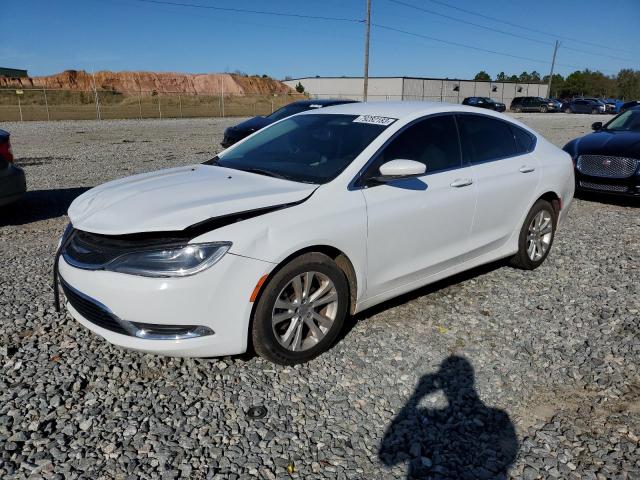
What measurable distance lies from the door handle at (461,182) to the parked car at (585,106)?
4758 cm

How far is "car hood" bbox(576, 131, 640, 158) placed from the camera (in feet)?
26.9

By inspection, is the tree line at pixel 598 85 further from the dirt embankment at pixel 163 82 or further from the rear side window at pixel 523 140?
the rear side window at pixel 523 140

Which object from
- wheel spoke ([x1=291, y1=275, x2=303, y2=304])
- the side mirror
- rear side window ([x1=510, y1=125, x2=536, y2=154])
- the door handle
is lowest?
wheel spoke ([x1=291, y1=275, x2=303, y2=304])

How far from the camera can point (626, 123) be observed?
950cm

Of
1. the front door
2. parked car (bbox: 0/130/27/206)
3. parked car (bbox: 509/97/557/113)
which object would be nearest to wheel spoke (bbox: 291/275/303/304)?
the front door

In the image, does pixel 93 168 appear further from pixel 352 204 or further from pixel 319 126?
pixel 352 204

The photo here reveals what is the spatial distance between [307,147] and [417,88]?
60.0 metres

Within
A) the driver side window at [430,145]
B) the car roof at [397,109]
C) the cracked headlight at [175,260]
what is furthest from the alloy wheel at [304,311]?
the car roof at [397,109]

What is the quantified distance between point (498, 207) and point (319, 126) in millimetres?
1706

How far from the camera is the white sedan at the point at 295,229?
2.88m

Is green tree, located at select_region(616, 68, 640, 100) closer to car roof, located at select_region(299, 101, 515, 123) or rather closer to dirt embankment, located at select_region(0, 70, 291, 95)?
dirt embankment, located at select_region(0, 70, 291, 95)

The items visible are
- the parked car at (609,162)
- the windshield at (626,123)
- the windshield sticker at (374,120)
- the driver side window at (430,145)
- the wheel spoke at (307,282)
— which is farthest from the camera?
the windshield at (626,123)

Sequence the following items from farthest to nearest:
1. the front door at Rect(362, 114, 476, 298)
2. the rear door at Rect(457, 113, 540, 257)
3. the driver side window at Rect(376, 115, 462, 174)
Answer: the rear door at Rect(457, 113, 540, 257) → the driver side window at Rect(376, 115, 462, 174) → the front door at Rect(362, 114, 476, 298)

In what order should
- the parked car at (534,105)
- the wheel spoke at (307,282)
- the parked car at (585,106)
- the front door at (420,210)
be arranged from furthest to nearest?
the parked car at (534,105) < the parked car at (585,106) < the front door at (420,210) < the wheel spoke at (307,282)
